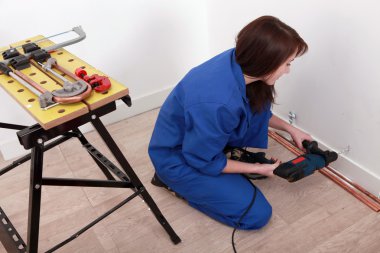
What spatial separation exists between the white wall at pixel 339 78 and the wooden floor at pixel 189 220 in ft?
0.62

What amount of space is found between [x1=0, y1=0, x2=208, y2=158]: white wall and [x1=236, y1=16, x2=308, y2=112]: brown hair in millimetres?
919

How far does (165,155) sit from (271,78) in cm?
51

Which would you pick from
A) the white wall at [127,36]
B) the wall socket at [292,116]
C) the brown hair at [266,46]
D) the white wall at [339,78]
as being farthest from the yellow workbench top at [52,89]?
the wall socket at [292,116]

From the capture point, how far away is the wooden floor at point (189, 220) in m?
1.42

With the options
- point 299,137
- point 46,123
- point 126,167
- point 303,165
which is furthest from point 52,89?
point 299,137

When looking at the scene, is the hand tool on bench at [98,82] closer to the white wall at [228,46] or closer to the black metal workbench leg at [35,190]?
the black metal workbench leg at [35,190]

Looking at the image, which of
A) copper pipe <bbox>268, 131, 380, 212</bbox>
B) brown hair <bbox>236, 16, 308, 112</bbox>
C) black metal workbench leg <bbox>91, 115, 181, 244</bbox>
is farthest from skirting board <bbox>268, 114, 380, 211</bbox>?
black metal workbench leg <bbox>91, 115, 181, 244</bbox>

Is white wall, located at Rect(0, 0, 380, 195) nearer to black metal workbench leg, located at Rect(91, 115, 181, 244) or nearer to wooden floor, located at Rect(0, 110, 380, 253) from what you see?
wooden floor, located at Rect(0, 110, 380, 253)

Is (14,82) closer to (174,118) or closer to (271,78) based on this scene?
(174,118)

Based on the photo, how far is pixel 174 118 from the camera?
1416 millimetres

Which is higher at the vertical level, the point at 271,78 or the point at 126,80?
the point at 271,78

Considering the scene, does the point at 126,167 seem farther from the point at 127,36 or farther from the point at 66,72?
the point at 127,36

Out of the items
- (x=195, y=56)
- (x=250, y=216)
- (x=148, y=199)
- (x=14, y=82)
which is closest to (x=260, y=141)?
(x=250, y=216)

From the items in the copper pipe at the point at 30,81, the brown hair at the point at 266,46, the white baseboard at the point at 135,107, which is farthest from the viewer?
the white baseboard at the point at 135,107
